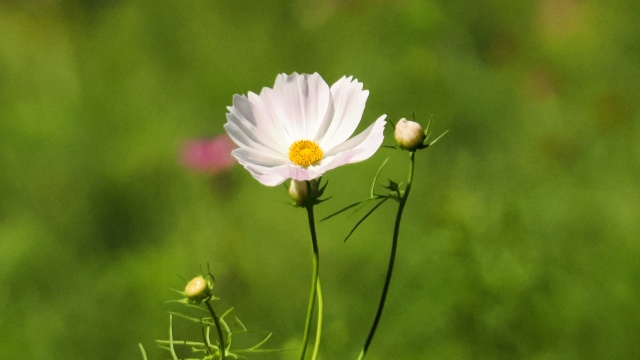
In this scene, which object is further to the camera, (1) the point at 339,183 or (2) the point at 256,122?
(1) the point at 339,183

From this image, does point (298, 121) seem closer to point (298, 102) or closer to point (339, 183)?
point (298, 102)

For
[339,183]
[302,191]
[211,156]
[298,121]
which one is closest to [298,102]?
[298,121]

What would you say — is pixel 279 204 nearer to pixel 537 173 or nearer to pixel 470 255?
pixel 537 173

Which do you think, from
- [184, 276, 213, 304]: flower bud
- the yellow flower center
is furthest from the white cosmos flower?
[184, 276, 213, 304]: flower bud

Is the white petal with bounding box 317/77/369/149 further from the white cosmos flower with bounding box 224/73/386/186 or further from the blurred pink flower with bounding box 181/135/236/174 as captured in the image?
the blurred pink flower with bounding box 181/135/236/174

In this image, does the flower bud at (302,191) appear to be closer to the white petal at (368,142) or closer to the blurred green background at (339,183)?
the white petal at (368,142)

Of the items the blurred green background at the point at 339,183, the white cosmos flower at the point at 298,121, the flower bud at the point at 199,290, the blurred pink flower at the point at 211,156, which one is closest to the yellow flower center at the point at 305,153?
the white cosmos flower at the point at 298,121
